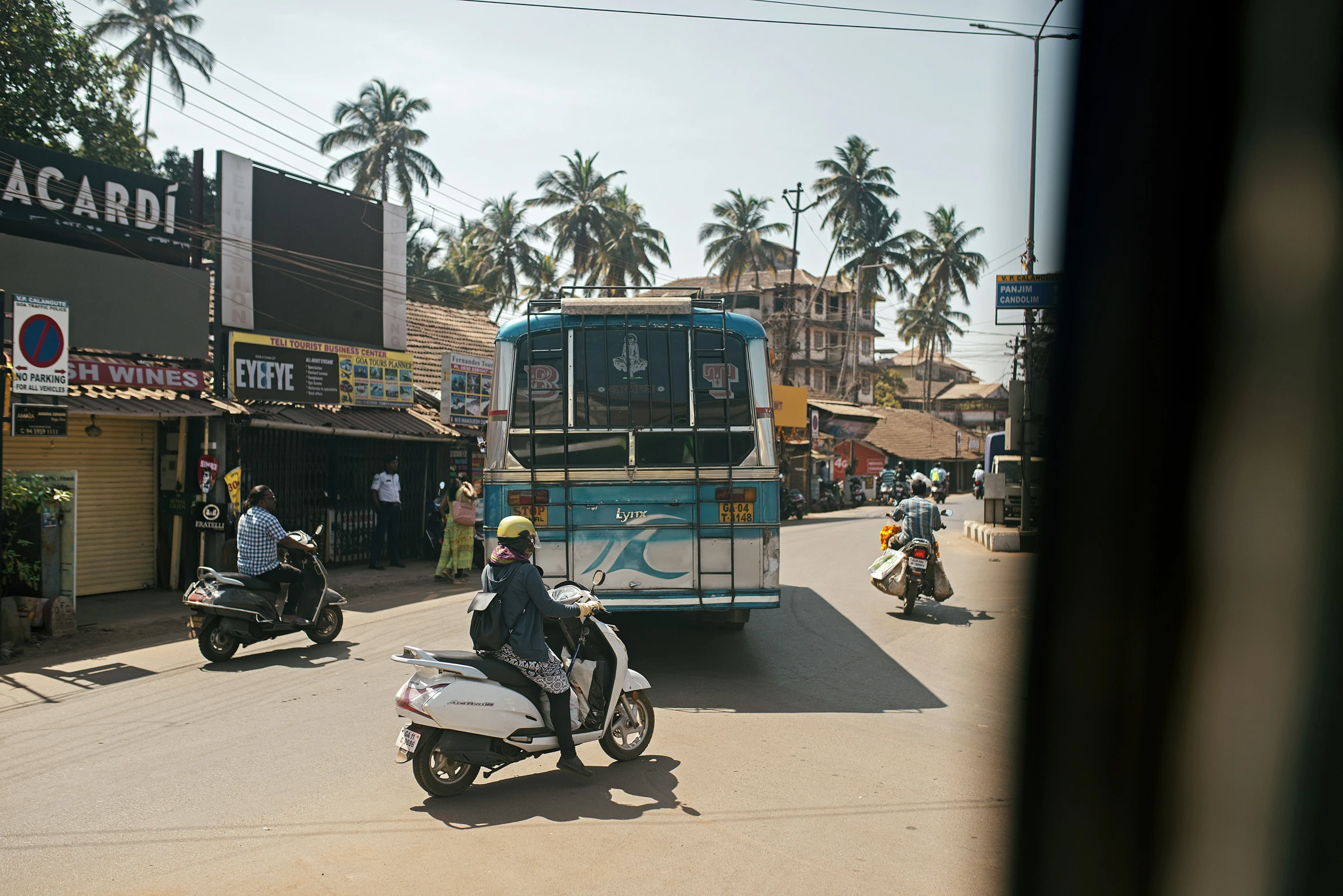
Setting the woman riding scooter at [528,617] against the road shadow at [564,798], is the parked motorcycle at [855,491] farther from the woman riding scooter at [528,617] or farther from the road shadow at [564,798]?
the woman riding scooter at [528,617]

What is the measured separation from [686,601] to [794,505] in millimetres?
25319

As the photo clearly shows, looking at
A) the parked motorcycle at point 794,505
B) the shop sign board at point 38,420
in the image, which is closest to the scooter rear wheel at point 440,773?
the shop sign board at point 38,420

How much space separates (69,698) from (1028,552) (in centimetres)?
1768

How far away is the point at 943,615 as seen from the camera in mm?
12117

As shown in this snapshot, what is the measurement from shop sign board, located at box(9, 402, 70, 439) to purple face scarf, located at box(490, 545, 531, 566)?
6679 mm

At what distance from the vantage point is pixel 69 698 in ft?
25.8

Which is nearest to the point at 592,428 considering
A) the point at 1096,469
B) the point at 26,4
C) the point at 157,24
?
the point at 1096,469

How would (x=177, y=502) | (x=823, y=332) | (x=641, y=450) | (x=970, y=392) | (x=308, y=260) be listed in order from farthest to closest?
(x=970, y=392) → (x=823, y=332) → (x=308, y=260) → (x=177, y=502) → (x=641, y=450)

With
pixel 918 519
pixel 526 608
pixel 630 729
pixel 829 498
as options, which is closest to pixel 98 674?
pixel 526 608

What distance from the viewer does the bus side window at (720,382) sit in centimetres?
859

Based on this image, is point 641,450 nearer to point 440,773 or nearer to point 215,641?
point 440,773

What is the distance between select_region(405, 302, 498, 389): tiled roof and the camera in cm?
2119

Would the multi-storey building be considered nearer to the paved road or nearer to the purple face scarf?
the paved road

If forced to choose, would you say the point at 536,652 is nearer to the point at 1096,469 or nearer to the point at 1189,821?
the point at 1189,821
